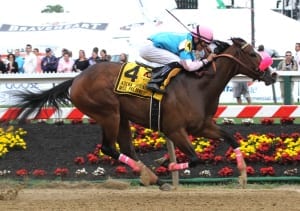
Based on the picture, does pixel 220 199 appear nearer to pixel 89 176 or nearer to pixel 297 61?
pixel 89 176

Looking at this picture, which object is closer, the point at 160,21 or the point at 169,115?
the point at 169,115

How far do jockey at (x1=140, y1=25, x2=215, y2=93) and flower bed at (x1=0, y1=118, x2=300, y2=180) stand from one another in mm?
1566

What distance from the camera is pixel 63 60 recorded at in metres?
17.7

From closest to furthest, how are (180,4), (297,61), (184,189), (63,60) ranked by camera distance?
(184,189), (63,60), (297,61), (180,4)

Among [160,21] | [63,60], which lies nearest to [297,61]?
[160,21]

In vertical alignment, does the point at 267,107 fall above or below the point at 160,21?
below

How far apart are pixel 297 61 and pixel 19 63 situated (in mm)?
7060

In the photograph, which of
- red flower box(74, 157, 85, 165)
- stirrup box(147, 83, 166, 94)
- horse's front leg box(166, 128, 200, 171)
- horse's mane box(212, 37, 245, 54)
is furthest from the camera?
red flower box(74, 157, 85, 165)

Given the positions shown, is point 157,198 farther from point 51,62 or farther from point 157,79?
point 51,62

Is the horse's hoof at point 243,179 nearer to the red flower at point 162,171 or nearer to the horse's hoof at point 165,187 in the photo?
the horse's hoof at point 165,187

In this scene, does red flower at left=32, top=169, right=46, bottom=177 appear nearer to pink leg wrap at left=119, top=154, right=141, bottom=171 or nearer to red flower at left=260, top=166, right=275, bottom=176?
pink leg wrap at left=119, top=154, right=141, bottom=171

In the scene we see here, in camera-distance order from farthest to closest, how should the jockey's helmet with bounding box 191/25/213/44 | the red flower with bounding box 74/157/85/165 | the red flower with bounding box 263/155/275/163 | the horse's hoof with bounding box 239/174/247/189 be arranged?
the red flower with bounding box 74/157/85/165 < the red flower with bounding box 263/155/275/163 < the horse's hoof with bounding box 239/174/247/189 < the jockey's helmet with bounding box 191/25/213/44

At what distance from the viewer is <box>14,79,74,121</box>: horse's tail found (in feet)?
31.0

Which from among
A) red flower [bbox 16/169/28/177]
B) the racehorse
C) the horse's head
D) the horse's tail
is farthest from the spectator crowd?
the horse's head
